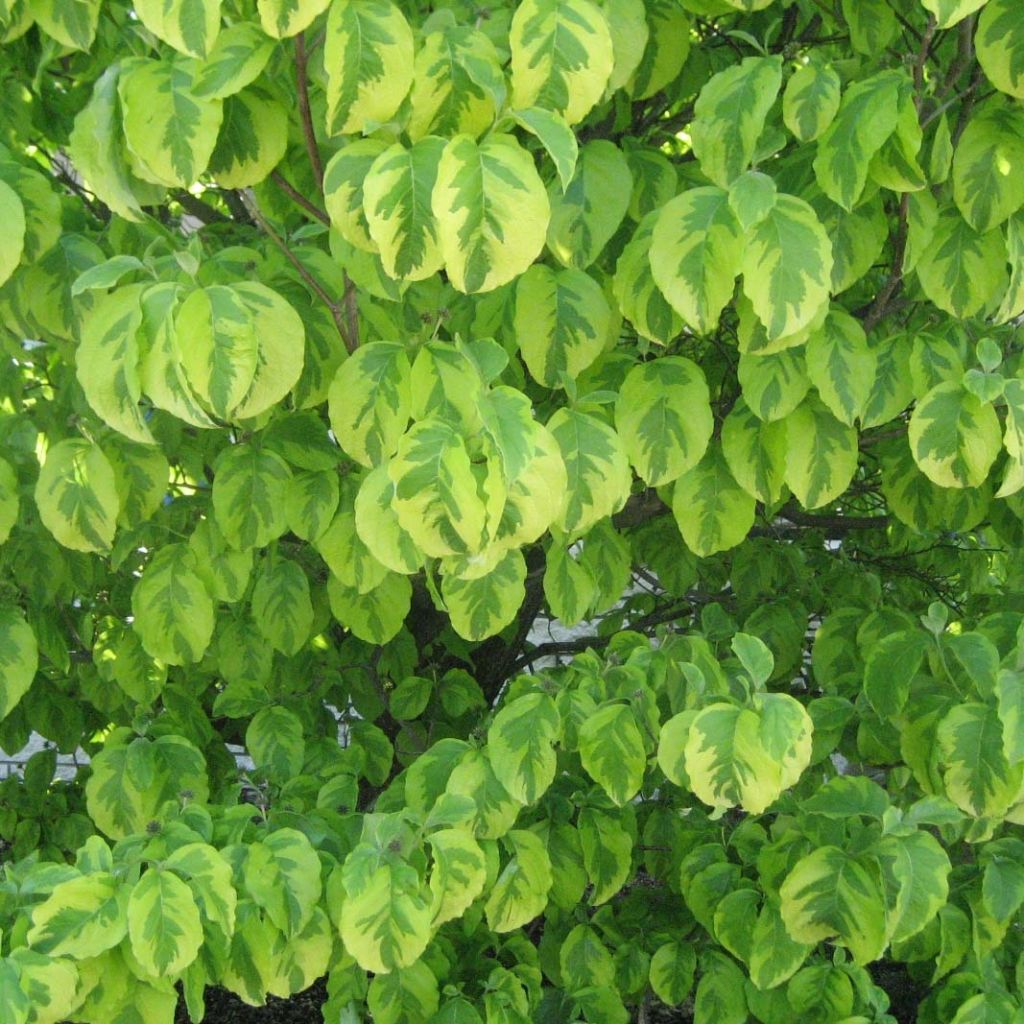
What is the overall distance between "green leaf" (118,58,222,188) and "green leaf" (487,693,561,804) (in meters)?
0.72

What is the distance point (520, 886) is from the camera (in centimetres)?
164

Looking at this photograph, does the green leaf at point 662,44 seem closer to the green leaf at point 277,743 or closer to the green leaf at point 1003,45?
the green leaf at point 1003,45

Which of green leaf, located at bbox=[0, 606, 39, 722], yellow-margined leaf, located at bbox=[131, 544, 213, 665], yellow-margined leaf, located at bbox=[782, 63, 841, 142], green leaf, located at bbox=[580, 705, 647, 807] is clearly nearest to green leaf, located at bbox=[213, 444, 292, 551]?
yellow-margined leaf, located at bbox=[131, 544, 213, 665]

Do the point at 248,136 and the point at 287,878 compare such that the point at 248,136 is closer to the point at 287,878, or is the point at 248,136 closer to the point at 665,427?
the point at 665,427

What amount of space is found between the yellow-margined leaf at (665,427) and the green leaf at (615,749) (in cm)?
29

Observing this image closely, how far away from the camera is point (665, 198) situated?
153 cm

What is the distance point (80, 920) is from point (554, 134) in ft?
2.78

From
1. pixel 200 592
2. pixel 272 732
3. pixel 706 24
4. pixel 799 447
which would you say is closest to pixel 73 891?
pixel 200 592

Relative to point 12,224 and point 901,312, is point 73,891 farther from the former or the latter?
point 901,312

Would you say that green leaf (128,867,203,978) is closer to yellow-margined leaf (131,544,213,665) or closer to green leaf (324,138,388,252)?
yellow-margined leaf (131,544,213,665)

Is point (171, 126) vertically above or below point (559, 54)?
below

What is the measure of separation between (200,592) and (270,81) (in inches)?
27.5

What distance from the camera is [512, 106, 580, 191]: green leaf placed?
3.29 feet

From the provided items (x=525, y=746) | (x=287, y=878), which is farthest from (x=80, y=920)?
(x=525, y=746)
